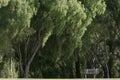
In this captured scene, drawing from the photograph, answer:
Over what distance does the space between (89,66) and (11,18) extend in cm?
1714

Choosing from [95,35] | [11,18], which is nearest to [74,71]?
[95,35]

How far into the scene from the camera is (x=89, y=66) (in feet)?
143

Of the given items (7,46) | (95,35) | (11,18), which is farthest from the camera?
(95,35)

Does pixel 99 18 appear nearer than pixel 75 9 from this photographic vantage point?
No

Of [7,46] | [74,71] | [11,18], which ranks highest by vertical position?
[11,18]

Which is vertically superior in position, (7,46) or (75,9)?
(75,9)

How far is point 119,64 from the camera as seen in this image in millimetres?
43562

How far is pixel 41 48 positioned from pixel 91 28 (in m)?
5.01

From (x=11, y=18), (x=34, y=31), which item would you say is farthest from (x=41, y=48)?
(x=11, y=18)

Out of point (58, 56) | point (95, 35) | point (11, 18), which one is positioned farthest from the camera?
point (95, 35)

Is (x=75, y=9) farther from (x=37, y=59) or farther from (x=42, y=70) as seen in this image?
(x=42, y=70)

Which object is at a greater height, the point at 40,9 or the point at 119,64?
the point at 40,9

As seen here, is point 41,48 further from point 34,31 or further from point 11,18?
point 11,18

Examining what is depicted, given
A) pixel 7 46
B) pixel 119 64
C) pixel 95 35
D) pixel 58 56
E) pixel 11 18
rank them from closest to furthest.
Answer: pixel 11 18 → pixel 7 46 → pixel 58 56 → pixel 95 35 → pixel 119 64
